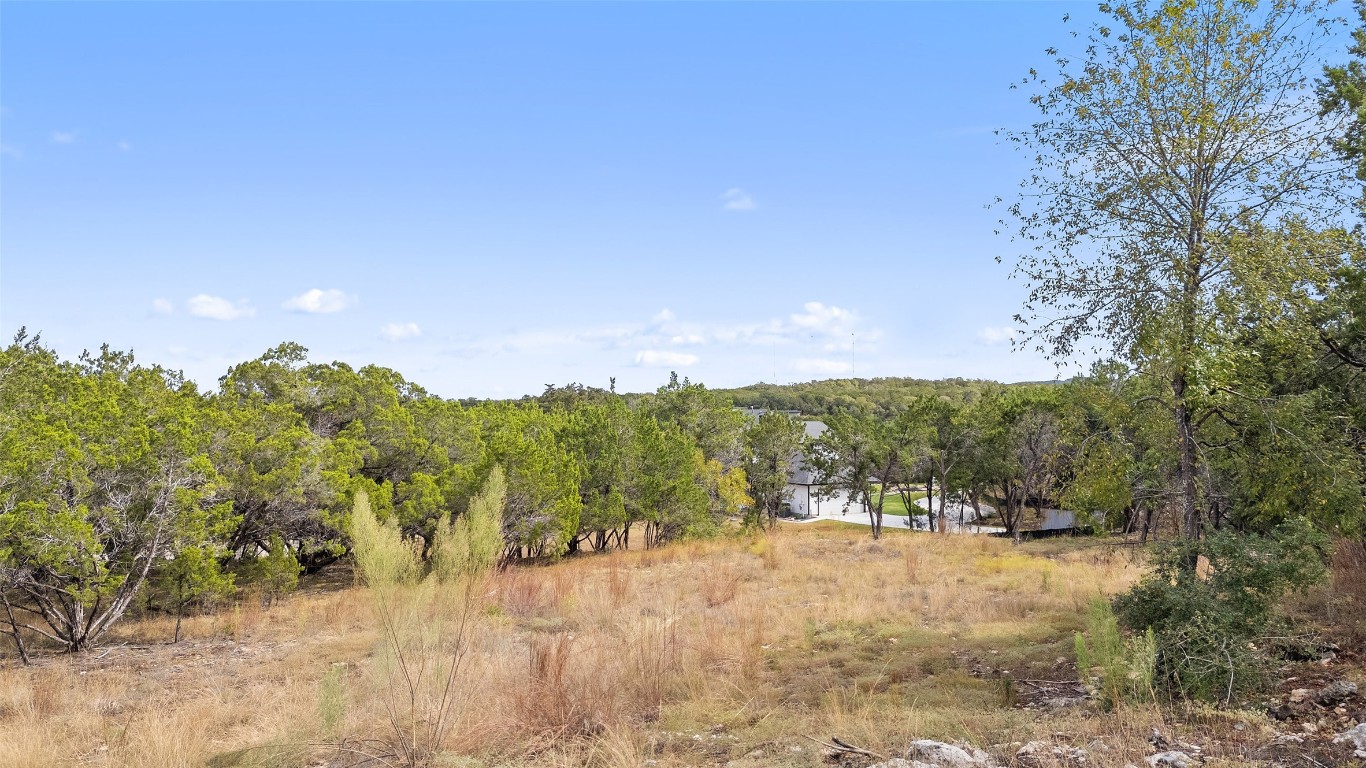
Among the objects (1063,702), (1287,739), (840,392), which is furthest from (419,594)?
(840,392)

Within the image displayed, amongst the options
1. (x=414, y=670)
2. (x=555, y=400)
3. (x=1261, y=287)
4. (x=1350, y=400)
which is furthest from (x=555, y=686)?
(x=555, y=400)

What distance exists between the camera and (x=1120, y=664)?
5.71 m

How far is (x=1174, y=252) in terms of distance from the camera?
7.35 m

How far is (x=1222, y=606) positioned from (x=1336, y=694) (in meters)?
0.85

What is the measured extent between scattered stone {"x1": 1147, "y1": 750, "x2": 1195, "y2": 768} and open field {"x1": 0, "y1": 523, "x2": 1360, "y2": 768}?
122 millimetres

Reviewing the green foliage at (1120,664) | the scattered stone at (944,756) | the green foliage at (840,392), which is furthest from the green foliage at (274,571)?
the green foliage at (840,392)

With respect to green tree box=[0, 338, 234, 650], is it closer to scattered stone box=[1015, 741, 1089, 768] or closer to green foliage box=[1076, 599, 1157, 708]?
scattered stone box=[1015, 741, 1089, 768]

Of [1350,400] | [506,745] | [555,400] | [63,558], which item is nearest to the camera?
[506,745]

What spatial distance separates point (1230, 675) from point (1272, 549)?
1361 mm

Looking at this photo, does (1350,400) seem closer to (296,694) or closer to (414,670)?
(414,670)

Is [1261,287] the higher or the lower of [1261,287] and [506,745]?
the higher

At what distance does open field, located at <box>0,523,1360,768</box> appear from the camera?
554cm

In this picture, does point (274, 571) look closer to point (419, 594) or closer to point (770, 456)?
point (419, 594)

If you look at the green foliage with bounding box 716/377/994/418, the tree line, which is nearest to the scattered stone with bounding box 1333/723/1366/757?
the tree line
